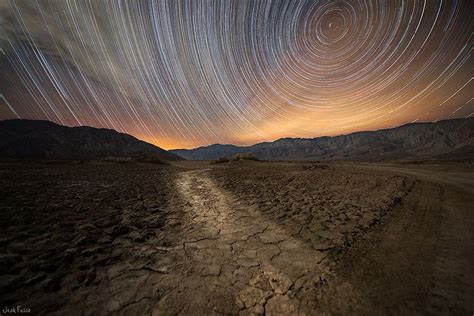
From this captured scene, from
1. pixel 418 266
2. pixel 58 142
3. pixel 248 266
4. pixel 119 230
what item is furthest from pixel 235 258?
pixel 58 142

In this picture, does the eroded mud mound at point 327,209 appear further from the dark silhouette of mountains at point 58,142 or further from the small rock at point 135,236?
the dark silhouette of mountains at point 58,142

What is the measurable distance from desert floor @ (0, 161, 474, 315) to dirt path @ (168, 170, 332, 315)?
2 centimetres

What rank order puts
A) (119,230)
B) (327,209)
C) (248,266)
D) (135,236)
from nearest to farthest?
(248,266) → (135,236) → (119,230) → (327,209)

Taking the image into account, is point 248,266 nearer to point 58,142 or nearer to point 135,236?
point 135,236

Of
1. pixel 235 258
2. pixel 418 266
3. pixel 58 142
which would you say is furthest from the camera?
pixel 58 142

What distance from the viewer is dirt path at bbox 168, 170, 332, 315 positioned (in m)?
2.64

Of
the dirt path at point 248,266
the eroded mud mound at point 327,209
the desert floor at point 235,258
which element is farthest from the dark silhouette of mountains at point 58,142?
the dirt path at point 248,266

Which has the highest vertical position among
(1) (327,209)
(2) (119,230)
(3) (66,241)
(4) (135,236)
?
(3) (66,241)

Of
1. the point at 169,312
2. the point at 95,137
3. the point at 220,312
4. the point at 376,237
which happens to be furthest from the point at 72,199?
the point at 95,137

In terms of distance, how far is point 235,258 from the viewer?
374 centimetres

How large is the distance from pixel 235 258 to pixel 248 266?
0.35 metres

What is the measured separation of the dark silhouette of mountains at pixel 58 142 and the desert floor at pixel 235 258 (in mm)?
82027

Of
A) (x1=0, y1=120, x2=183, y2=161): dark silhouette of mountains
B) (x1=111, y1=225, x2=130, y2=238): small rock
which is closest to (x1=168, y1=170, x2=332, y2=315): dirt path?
(x1=111, y1=225, x2=130, y2=238): small rock

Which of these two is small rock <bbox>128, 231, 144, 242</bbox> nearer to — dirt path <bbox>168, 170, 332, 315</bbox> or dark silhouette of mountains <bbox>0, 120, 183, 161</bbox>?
dirt path <bbox>168, 170, 332, 315</bbox>
